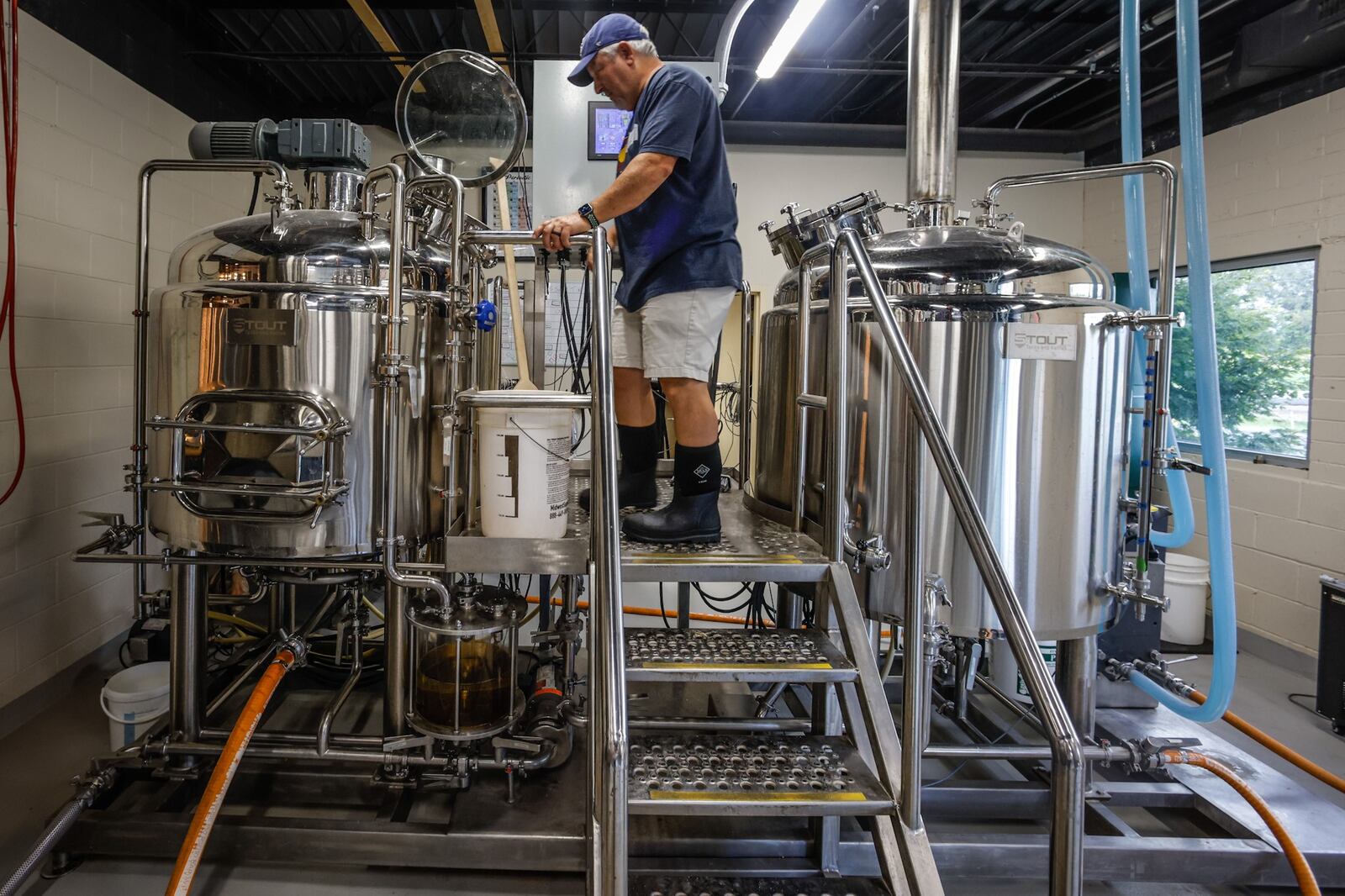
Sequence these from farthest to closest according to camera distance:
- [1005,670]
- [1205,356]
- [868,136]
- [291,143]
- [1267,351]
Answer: [868,136], [1267,351], [1005,670], [291,143], [1205,356]

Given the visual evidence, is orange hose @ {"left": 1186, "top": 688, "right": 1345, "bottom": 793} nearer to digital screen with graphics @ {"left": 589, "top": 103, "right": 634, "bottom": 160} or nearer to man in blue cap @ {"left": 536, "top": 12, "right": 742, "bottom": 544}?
man in blue cap @ {"left": 536, "top": 12, "right": 742, "bottom": 544}

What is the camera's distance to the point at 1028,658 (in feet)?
3.94

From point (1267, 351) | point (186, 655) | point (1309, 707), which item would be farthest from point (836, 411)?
point (1267, 351)

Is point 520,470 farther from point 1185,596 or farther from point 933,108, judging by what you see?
Answer: point 1185,596

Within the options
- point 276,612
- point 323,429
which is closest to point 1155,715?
point 323,429

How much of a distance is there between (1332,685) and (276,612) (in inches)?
158

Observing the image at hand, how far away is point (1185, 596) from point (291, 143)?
4.31 m

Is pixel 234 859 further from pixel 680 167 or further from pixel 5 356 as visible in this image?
pixel 680 167

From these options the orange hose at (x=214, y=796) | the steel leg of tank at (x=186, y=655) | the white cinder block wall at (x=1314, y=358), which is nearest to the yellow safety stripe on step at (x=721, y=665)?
the orange hose at (x=214, y=796)

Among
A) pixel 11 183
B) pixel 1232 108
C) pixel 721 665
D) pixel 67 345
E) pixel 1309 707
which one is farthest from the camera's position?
pixel 1232 108

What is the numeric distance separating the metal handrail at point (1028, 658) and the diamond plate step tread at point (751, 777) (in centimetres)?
16

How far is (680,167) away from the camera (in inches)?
76.7

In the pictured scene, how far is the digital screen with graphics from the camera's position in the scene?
360 centimetres

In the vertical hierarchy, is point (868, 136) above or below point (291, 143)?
above
